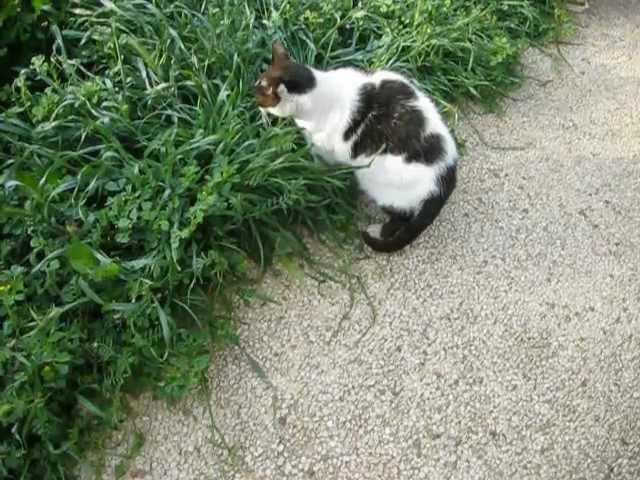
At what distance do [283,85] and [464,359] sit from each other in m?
1.08

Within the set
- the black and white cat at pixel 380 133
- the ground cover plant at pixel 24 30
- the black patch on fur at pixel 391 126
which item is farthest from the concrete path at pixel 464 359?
the ground cover plant at pixel 24 30

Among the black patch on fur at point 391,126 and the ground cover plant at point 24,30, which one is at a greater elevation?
the ground cover plant at point 24,30

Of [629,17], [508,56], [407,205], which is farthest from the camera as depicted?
[629,17]

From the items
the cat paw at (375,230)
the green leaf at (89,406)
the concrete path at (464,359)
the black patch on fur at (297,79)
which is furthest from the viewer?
the cat paw at (375,230)

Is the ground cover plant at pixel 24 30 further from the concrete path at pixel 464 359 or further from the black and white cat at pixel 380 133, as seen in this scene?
the concrete path at pixel 464 359

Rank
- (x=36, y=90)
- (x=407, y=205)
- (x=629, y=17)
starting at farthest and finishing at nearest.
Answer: (x=629, y=17) → (x=36, y=90) → (x=407, y=205)

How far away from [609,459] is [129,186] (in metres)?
1.73

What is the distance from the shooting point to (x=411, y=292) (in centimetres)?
235

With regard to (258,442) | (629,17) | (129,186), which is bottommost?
(258,442)

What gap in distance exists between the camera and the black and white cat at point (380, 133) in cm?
222

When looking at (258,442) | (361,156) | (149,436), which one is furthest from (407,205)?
(149,436)

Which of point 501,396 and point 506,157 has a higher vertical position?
point 506,157

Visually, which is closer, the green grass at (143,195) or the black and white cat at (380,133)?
the green grass at (143,195)

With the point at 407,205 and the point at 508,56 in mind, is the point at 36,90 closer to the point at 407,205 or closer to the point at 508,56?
the point at 407,205
